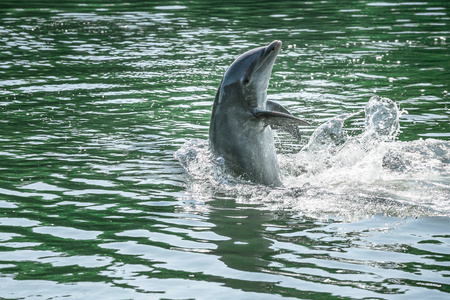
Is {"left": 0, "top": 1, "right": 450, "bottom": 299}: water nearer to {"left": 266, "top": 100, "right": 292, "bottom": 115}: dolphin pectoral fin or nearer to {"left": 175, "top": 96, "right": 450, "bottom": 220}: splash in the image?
{"left": 175, "top": 96, "right": 450, "bottom": 220}: splash

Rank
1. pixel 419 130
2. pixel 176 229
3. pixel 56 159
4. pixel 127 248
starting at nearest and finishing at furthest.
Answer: pixel 127 248, pixel 176 229, pixel 56 159, pixel 419 130

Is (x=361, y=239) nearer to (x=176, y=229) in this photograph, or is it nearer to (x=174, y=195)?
(x=176, y=229)

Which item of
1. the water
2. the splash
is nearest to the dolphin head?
the splash

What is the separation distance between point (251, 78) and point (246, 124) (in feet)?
2.01

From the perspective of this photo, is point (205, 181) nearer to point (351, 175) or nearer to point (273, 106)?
point (273, 106)

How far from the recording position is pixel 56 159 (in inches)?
424

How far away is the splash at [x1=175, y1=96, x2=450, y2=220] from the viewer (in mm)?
8367

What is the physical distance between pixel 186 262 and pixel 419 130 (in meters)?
6.57

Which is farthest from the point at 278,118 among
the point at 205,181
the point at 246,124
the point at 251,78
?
the point at 205,181

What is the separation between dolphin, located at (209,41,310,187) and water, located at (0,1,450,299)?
30cm

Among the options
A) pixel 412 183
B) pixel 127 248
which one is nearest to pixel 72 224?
pixel 127 248

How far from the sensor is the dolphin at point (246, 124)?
9.45m

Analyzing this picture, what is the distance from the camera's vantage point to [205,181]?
977cm

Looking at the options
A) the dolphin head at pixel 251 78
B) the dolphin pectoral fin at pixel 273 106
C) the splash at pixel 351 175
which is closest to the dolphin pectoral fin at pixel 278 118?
the dolphin pectoral fin at pixel 273 106
